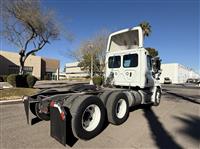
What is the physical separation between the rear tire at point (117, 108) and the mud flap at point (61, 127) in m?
1.41

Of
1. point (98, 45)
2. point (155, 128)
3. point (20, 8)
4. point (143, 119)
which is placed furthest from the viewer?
point (98, 45)

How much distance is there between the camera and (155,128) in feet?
17.4

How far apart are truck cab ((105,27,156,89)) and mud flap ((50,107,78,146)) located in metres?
4.07

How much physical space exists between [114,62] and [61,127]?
516 centimetres

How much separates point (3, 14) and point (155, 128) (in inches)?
700

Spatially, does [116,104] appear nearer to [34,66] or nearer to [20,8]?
[20,8]

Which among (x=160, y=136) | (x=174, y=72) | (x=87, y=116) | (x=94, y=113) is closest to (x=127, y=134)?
(x=160, y=136)

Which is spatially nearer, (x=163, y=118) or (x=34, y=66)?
(x=163, y=118)

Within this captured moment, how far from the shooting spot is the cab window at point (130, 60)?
761 centimetres

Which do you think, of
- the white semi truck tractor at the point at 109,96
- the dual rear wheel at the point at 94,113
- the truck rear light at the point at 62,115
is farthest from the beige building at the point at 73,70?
the truck rear light at the point at 62,115

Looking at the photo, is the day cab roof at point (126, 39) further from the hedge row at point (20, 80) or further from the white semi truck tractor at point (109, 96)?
the hedge row at point (20, 80)

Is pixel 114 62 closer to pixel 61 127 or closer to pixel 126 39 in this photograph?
pixel 126 39

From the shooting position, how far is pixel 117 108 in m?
5.91

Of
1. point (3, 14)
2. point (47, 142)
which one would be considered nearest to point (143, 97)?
point (47, 142)
